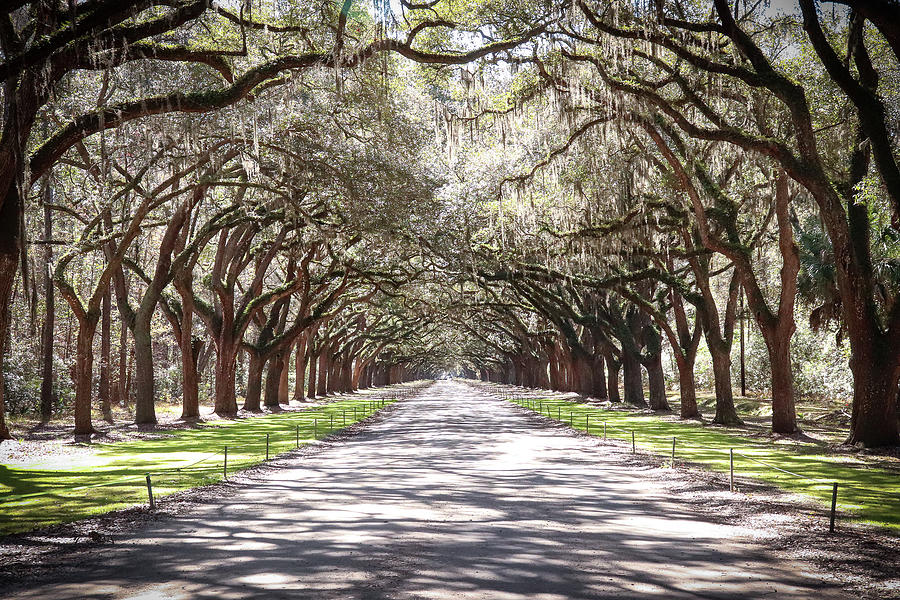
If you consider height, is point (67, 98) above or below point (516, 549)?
above

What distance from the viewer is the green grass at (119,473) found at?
415 inches

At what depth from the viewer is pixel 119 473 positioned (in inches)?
566

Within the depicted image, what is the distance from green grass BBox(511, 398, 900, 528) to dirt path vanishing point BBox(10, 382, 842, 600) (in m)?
2.27

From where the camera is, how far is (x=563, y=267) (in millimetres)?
32812

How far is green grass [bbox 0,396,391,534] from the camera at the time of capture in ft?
34.6

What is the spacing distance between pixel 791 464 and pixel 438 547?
9.77 meters

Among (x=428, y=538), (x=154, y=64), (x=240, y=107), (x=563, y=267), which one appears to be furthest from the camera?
(x=563, y=267)

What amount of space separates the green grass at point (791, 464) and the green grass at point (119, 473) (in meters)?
9.83

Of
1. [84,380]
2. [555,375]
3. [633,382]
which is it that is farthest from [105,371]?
[555,375]

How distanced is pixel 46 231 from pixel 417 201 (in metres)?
12.8

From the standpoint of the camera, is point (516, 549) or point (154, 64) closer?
point (516, 549)

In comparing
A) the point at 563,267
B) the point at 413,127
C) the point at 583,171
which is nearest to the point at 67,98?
the point at 413,127

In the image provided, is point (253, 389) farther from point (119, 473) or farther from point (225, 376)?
point (119, 473)

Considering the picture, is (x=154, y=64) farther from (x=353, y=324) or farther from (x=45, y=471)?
(x=353, y=324)
